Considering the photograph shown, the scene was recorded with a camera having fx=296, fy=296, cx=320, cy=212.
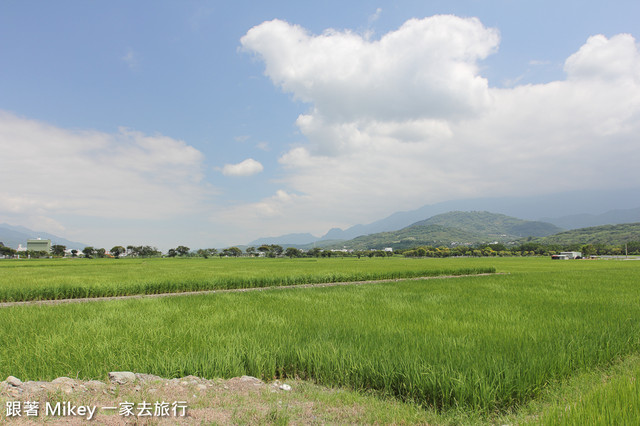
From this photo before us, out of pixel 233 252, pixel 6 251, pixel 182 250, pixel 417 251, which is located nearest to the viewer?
pixel 6 251

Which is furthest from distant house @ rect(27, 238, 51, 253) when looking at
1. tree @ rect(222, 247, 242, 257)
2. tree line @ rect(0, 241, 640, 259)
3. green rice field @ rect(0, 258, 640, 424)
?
green rice field @ rect(0, 258, 640, 424)

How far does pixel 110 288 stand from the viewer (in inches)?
645

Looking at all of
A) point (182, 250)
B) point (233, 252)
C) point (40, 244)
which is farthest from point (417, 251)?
point (40, 244)

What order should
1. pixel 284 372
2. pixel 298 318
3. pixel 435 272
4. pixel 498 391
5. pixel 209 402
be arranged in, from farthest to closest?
pixel 435 272
pixel 298 318
pixel 284 372
pixel 498 391
pixel 209 402

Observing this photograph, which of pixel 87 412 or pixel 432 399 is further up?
pixel 87 412

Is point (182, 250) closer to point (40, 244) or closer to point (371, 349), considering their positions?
point (40, 244)

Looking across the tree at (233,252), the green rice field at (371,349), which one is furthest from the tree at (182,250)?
the green rice field at (371,349)

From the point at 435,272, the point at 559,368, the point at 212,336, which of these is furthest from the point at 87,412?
the point at 435,272

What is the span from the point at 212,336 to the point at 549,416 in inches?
206

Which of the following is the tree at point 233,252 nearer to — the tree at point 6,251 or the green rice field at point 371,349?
the tree at point 6,251

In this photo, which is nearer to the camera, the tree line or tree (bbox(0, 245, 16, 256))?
the tree line

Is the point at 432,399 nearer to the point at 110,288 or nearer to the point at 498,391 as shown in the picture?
the point at 498,391

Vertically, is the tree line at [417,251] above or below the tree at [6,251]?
below

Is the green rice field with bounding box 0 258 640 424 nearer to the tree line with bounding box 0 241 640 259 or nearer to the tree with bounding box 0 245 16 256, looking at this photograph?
the tree line with bounding box 0 241 640 259
